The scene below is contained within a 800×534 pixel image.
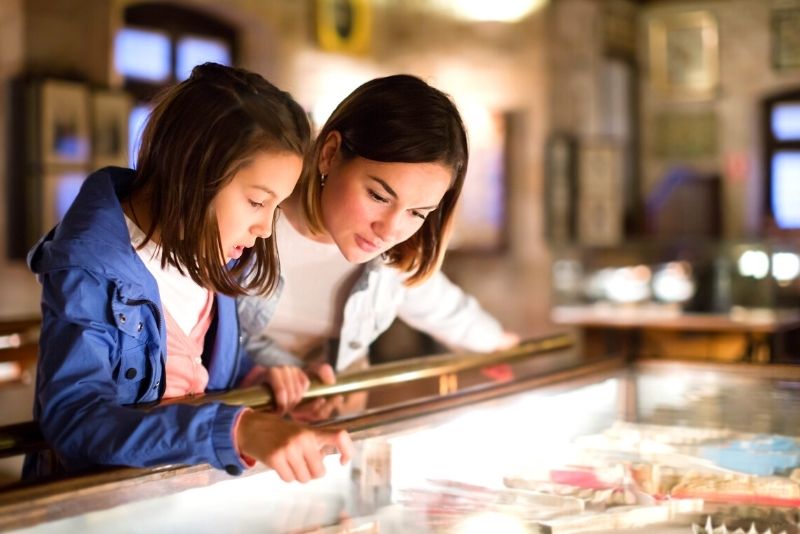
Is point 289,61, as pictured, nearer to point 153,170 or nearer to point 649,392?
point 649,392

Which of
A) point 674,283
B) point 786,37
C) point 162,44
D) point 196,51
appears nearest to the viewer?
point 162,44

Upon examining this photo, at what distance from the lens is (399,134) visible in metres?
1.41

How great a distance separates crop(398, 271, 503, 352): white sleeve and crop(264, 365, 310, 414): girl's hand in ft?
1.90

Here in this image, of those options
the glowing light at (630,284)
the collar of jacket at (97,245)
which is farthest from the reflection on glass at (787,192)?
the collar of jacket at (97,245)

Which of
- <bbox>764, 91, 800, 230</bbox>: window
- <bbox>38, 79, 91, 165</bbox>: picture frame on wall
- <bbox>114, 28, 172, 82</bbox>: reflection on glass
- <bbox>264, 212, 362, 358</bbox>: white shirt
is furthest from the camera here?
<bbox>764, 91, 800, 230</bbox>: window

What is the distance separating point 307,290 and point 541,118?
24.6 ft

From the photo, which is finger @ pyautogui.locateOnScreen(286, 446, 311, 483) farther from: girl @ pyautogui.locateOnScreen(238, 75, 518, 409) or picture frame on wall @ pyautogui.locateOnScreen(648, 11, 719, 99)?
picture frame on wall @ pyautogui.locateOnScreen(648, 11, 719, 99)

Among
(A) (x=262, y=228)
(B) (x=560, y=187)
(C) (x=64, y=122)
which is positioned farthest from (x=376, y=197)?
(B) (x=560, y=187)

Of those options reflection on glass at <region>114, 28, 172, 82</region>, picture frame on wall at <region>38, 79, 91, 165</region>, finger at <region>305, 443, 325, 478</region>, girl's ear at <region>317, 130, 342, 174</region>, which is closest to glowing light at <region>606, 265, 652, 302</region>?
reflection on glass at <region>114, 28, 172, 82</region>

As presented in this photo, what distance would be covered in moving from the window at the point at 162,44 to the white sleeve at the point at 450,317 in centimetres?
409

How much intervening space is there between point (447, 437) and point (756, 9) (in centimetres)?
1119

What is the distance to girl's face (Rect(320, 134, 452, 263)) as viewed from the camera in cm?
138

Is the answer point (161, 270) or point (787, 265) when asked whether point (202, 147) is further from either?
point (787, 265)

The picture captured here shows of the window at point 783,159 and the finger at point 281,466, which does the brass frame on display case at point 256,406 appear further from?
the window at point 783,159
